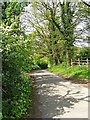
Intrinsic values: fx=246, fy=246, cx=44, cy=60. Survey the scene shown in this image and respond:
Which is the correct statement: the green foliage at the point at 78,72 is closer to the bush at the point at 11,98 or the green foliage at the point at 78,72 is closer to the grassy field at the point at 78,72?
the grassy field at the point at 78,72

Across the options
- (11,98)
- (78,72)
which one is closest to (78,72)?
(78,72)

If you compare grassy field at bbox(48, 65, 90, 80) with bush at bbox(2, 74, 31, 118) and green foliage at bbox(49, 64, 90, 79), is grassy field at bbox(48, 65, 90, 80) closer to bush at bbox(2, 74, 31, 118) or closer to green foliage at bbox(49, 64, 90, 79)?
green foliage at bbox(49, 64, 90, 79)

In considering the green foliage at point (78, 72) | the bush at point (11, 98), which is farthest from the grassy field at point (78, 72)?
the bush at point (11, 98)

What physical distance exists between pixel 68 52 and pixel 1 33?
1927 cm

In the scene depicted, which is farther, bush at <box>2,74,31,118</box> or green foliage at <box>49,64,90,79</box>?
green foliage at <box>49,64,90,79</box>

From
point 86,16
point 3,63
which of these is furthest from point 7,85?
point 86,16

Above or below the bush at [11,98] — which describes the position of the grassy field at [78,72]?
below

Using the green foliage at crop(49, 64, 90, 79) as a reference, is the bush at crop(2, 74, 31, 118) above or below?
above

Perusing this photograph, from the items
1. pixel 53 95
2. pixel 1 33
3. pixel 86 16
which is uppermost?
pixel 86 16

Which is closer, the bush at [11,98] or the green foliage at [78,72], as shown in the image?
the bush at [11,98]

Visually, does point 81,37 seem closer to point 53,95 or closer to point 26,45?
point 53,95

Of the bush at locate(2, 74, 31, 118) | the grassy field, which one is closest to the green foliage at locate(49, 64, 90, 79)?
the grassy field

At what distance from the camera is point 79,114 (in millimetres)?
7457

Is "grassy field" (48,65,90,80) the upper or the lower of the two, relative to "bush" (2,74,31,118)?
lower
